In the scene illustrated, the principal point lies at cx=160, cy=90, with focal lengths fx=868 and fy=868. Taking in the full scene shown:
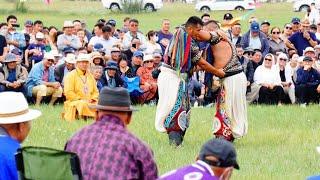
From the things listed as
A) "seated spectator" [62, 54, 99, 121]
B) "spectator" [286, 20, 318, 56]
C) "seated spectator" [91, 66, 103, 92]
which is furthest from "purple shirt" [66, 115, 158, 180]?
"spectator" [286, 20, 318, 56]

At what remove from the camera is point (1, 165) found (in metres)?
5.78

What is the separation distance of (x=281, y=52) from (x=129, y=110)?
1362cm

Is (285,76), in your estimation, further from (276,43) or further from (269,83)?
(276,43)

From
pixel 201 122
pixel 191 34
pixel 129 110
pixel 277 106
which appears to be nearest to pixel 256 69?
pixel 277 106

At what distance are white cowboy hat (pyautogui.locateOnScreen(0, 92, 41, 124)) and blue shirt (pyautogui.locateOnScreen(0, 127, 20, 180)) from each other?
0.22 m

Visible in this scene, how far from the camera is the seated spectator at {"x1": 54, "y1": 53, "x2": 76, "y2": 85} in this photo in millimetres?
17172

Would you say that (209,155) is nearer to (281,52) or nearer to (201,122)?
(201,122)

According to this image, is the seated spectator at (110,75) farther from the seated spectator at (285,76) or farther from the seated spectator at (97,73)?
the seated spectator at (285,76)

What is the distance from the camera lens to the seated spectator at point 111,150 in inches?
238

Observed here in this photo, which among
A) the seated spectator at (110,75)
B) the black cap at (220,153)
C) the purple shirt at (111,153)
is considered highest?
the black cap at (220,153)

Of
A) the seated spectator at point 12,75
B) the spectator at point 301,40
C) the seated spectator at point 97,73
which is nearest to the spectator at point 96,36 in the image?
the seated spectator at point 97,73

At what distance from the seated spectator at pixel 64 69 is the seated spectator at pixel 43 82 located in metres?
0.23

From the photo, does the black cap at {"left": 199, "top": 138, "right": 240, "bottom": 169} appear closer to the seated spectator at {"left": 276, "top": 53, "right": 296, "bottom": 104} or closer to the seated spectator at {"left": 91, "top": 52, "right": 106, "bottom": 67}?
the seated spectator at {"left": 91, "top": 52, "right": 106, "bottom": 67}

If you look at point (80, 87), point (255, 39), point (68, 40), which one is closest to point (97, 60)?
point (68, 40)
